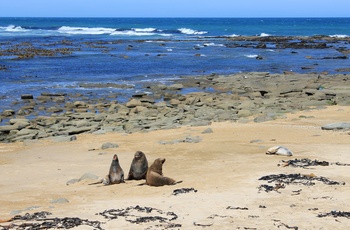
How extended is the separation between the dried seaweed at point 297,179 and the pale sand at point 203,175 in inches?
7.2

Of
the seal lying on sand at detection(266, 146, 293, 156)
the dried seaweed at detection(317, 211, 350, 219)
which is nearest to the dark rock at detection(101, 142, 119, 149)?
the seal lying on sand at detection(266, 146, 293, 156)

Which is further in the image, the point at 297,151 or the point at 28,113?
the point at 28,113

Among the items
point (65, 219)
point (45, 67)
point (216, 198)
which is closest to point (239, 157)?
point (216, 198)

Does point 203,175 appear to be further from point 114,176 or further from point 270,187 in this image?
point 270,187

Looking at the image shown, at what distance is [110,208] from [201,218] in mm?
1621

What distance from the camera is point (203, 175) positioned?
12.7 metres

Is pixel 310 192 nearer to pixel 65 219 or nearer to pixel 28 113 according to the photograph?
pixel 65 219

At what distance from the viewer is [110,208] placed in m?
10.0

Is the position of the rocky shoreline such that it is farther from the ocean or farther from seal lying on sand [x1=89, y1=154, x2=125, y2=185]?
seal lying on sand [x1=89, y1=154, x2=125, y2=185]

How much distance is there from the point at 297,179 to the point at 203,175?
1.99m

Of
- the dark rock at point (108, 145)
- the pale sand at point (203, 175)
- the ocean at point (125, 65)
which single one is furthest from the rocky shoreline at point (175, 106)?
the dark rock at point (108, 145)

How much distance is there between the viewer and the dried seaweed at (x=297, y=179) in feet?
37.2

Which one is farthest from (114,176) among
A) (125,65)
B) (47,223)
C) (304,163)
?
(125,65)

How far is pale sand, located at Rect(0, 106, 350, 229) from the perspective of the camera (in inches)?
374
